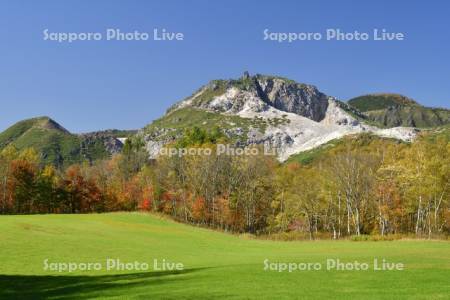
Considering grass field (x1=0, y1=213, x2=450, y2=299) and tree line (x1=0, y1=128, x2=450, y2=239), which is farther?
tree line (x1=0, y1=128, x2=450, y2=239)

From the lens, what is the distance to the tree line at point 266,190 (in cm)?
8694

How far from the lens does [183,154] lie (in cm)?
12200

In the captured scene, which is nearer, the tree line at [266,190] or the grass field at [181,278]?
the grass field at [181,278]

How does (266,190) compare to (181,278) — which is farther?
(266,190)

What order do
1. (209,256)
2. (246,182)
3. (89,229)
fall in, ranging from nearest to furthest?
(209,256) → (89,229) → (246,182)

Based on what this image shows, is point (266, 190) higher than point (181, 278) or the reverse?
higher

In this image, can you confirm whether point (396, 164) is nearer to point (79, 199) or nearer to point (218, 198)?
point (218, 198)

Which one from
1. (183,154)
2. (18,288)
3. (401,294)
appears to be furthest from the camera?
(183,154)

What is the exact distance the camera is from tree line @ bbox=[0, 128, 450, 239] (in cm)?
8694

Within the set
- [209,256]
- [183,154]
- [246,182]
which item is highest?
[183,154]

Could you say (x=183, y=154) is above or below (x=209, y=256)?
above

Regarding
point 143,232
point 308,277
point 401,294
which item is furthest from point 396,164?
point 401,294

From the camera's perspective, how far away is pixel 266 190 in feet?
369

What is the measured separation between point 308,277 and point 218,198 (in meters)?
84.7
